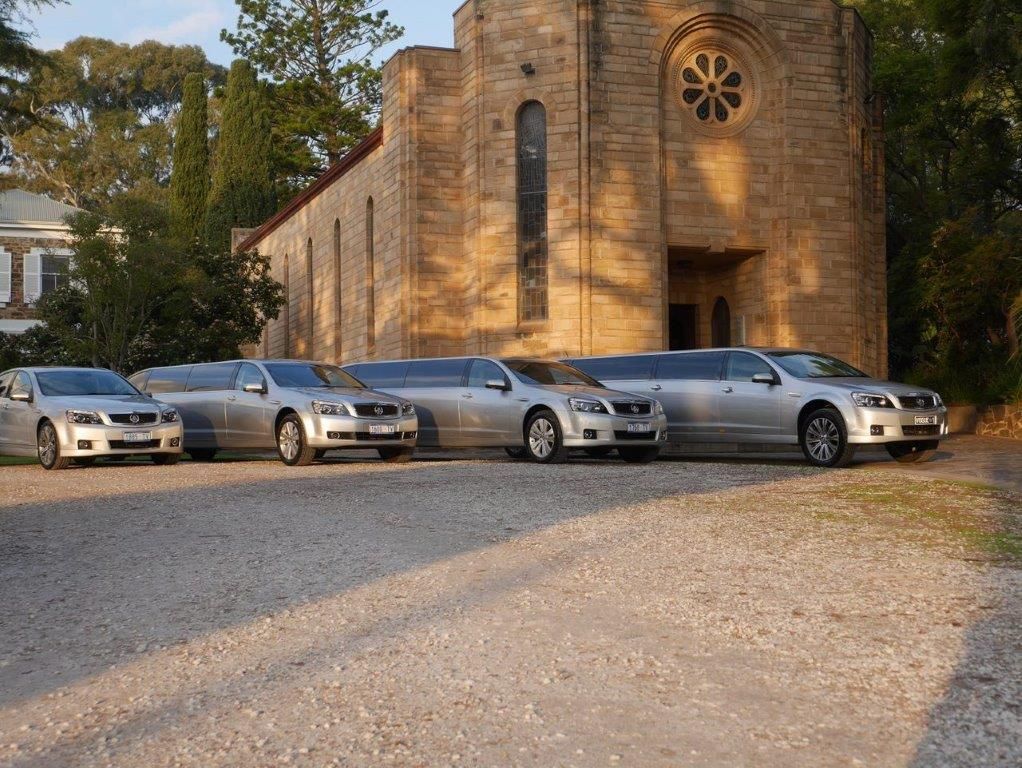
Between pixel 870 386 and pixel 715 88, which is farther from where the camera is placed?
pixel 715 88

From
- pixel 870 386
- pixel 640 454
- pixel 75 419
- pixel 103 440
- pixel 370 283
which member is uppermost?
pixel 370 283

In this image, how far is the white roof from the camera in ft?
168

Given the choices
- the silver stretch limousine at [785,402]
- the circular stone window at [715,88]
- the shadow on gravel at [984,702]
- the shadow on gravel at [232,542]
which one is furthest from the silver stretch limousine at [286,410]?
the circular stone window at [715,88]

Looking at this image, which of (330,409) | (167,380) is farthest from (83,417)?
(330,409)

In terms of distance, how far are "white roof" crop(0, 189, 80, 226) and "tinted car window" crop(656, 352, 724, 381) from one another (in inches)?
1496

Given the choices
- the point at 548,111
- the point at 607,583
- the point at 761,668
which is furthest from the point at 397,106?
the point at 761,668

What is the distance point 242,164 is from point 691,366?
40489 millimetres

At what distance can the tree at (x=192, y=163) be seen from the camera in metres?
57.1

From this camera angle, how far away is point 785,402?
56.9 feet

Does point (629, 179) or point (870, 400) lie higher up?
point (629, 179)

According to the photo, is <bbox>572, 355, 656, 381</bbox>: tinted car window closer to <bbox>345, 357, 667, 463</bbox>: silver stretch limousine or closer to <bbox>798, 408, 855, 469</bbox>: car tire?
<bbox>345, 357, 667, 463</bbox>: silver stretch limousine

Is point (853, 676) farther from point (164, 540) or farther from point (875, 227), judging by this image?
point (875, 227)

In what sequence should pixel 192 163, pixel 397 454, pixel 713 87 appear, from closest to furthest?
pixel 397 454
pixel 713 87
pixel 192 163

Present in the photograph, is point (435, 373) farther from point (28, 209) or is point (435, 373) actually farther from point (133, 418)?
point (28, 209)
